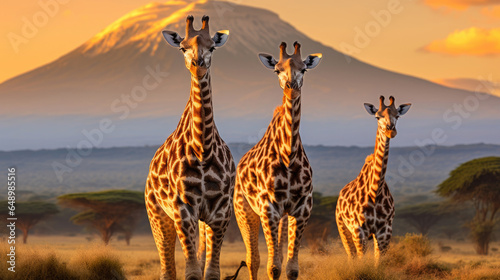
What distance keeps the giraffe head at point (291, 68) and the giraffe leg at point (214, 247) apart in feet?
8.83

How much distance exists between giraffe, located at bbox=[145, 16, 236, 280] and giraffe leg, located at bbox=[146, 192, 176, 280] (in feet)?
2.77

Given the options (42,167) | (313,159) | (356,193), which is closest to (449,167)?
(313,159)

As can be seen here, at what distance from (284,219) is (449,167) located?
15434cm

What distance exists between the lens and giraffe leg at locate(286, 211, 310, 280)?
13.2 metres

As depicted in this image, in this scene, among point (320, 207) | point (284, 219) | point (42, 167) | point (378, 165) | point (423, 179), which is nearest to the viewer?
point (284, 219)

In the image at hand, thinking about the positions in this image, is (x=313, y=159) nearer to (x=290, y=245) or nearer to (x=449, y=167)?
(x=449, y=167)

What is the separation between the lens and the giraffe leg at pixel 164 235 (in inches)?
532

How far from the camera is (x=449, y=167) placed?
163125 millimetres

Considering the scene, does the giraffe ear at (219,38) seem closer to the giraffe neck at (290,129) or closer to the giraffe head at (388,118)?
the giraffe neck at (290,129)

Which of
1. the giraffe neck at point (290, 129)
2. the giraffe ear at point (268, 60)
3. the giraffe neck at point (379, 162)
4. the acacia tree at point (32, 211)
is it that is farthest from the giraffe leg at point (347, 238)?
the acacia tree at point (32, 211)

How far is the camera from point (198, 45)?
11.5 m

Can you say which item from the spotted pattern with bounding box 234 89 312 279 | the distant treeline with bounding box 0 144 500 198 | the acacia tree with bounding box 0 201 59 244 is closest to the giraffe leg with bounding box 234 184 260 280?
the spotted pattern with bounding box 234 89 312 279

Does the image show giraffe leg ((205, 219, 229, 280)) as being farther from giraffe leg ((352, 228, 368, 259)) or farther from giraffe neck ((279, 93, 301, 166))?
giraffe leg ((352, 228, 368, 259))

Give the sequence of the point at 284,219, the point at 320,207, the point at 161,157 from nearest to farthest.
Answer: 1. the point at 161,157
2. the point at 284,219
3. the point at 320,207
